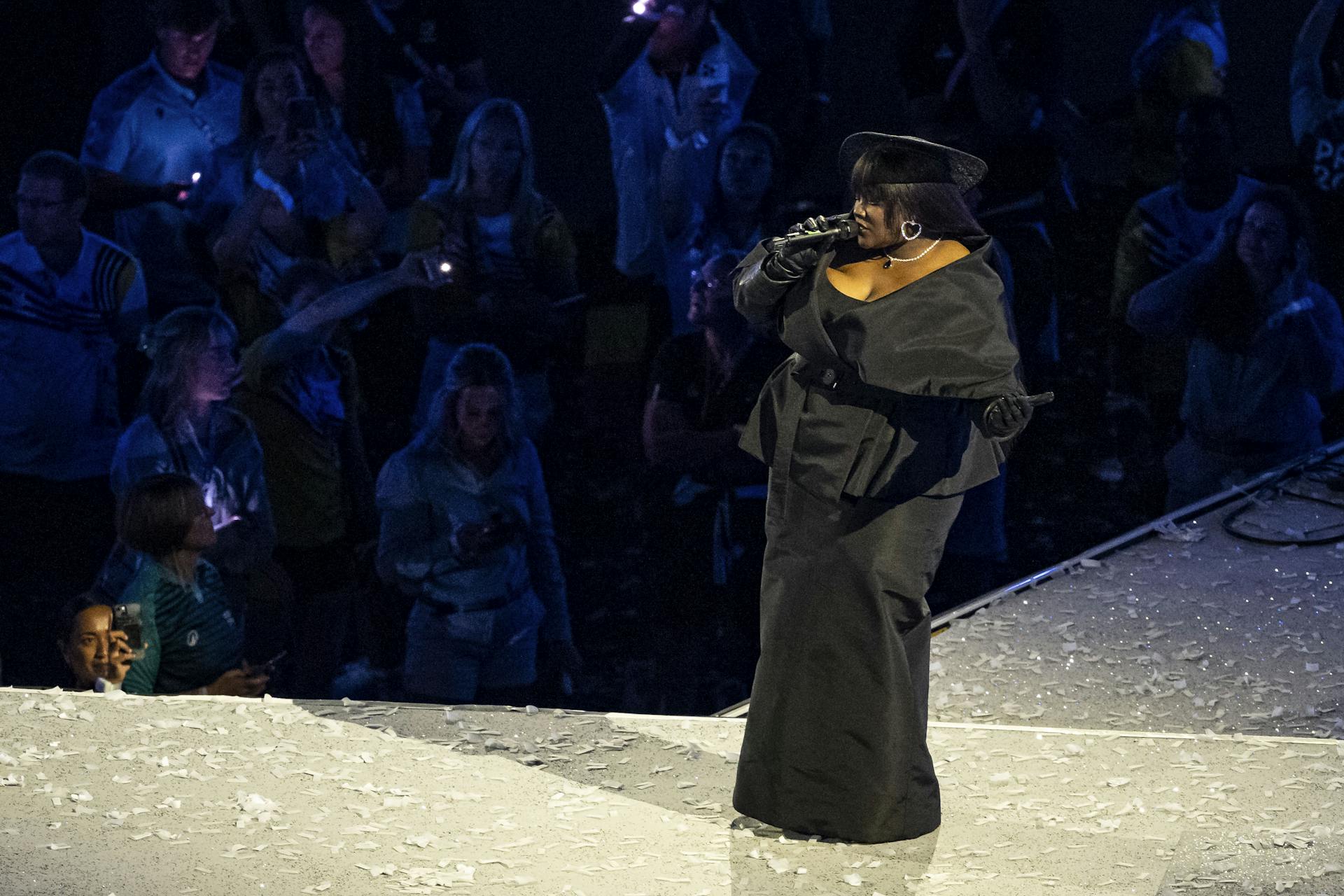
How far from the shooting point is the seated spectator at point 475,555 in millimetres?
6211

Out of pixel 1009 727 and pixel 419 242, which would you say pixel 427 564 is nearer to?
pixel 419 242

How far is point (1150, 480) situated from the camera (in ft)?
19.3

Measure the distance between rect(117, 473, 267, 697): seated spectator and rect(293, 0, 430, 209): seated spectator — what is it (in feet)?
4.74

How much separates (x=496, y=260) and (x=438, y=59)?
30.8 inches

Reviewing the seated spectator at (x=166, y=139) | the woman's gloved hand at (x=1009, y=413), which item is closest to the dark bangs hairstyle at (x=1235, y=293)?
the woman's gloved hand at (x=1009, y=413)

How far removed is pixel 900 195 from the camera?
9.70 ft

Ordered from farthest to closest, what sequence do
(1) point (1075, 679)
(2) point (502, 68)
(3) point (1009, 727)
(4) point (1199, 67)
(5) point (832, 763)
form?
(2) point (502, 68)
(4) point (1199, 67)
(1) point (1075, 679)
(3) point (1009, 727)
(5) point (832, 763)

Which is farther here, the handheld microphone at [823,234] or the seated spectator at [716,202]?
the seated spectator at [716,202]

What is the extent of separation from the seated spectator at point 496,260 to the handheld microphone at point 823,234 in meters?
3.12

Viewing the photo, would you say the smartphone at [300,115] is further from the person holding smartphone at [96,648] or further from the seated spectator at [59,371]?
the person holding smartphone at [96,648]

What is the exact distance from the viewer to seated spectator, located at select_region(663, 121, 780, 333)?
5.84 meters

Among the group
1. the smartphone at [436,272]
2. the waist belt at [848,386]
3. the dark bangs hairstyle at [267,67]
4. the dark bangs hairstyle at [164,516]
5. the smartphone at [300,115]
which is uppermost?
the dark bangs hairstyle at [267,67]

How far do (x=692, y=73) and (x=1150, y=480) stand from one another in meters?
2.21

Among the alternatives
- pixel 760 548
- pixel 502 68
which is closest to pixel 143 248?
pixel 502 68
